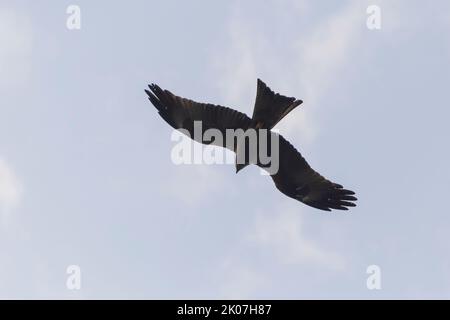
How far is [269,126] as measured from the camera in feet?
54.6

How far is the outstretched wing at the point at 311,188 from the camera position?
17625mm

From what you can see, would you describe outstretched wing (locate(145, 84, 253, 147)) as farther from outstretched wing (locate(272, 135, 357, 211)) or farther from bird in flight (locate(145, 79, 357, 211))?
outstretched wing (locate(272, 135, 357, 211))

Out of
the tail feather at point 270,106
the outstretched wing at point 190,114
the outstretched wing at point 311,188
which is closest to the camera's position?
the tail feather at point 270,106

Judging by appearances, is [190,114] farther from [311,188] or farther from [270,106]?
[311,188]

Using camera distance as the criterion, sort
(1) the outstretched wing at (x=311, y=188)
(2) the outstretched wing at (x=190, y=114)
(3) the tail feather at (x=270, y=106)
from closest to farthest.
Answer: (3) the tail feather at (x=270, y=106)
(2) the outstretched wing at (x=190, y=114)
(1) the outstretched wing at (x=311, y=188)

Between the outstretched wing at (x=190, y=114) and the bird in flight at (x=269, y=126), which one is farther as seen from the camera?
the outstretched wing at (x=190, y=114)

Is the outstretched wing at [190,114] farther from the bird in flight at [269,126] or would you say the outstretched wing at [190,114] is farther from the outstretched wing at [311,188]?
the outstretched wing at [311,188]

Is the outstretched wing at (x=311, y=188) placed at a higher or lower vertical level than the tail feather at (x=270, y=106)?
lower

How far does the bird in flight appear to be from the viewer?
1645cm

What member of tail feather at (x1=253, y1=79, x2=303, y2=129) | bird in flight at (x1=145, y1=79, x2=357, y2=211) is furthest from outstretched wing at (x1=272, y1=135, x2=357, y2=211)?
tail feather at (x1=253, y1=79, x2=303, y2=129)

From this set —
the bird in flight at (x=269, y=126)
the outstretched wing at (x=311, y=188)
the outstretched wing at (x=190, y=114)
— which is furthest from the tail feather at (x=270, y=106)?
the outstretched wing at (x=311, y=188)
